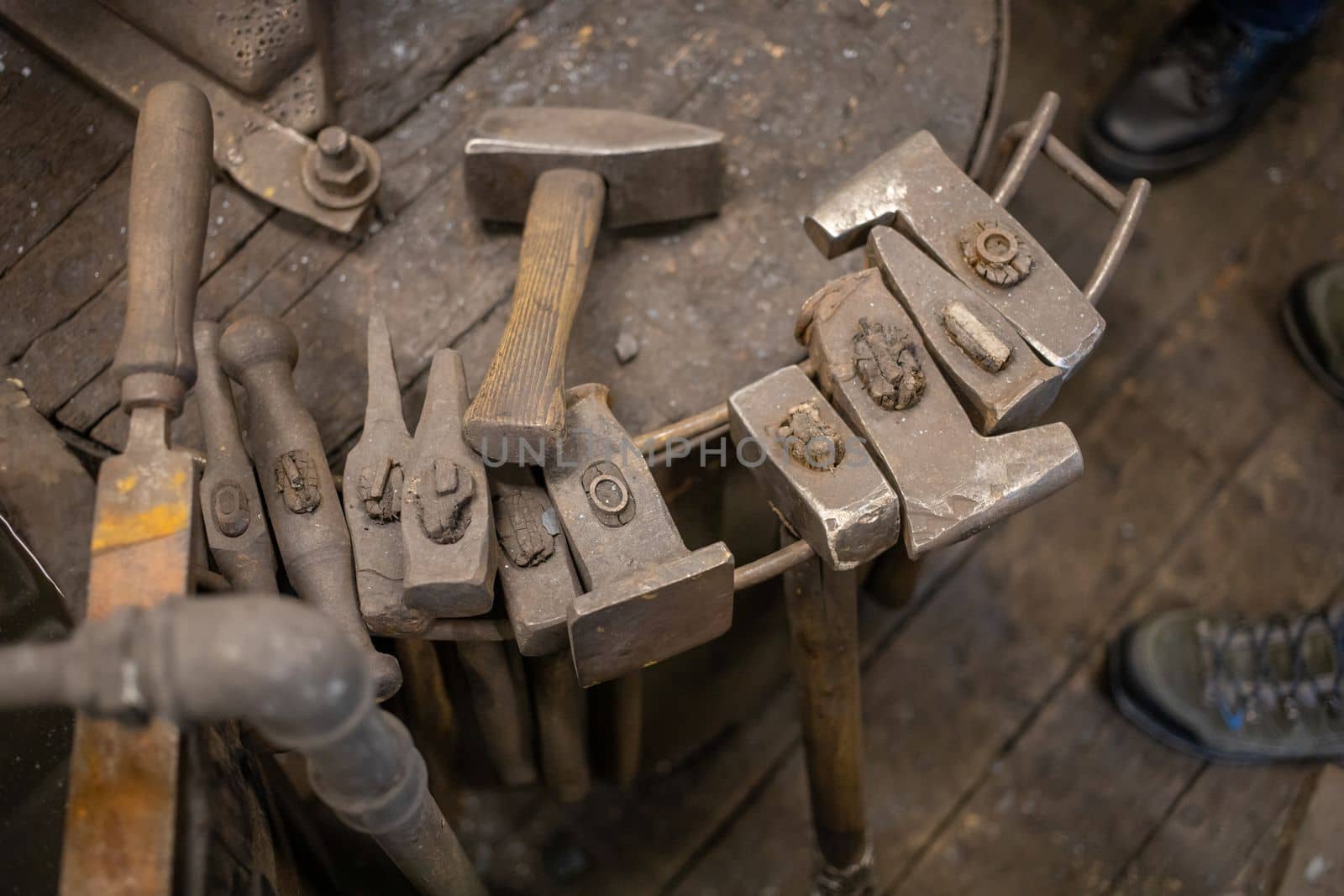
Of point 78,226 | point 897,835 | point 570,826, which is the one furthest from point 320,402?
point 897,835

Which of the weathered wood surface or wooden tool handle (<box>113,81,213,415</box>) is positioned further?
the weathered wood surface

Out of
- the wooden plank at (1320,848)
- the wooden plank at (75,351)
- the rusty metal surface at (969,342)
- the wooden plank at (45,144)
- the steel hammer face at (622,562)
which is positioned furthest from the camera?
the wooden plank at (1320,848)

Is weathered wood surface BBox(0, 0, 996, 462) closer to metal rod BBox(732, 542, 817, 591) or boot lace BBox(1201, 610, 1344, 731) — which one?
metal rod BBox(732, 542, 817, 591)

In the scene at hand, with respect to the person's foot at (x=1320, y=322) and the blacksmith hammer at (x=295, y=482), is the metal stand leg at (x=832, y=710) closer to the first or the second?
the blacksmith hammer at (x=295, y=482)

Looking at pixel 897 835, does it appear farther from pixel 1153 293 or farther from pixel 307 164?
pixel 307 164

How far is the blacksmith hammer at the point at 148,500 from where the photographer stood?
103 cm

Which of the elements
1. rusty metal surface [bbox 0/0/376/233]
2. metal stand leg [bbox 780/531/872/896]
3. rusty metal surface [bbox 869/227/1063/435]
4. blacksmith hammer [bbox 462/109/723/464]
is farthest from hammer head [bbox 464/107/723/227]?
metal stand leg [bbox 780/531/872/896]

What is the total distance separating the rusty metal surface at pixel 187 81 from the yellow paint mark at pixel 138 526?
2.32ft

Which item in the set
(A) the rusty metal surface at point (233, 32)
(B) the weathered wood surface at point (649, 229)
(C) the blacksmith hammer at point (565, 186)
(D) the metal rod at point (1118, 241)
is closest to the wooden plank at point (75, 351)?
(B) the weathered wood surface at point (649, 229)

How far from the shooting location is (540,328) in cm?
141

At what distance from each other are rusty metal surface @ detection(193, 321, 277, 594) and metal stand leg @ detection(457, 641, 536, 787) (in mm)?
293

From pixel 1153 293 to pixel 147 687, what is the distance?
8.39ft

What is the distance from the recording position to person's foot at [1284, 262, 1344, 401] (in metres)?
2.62

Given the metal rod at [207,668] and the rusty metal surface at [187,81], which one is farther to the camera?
the rusty metal surface at [187,81]
